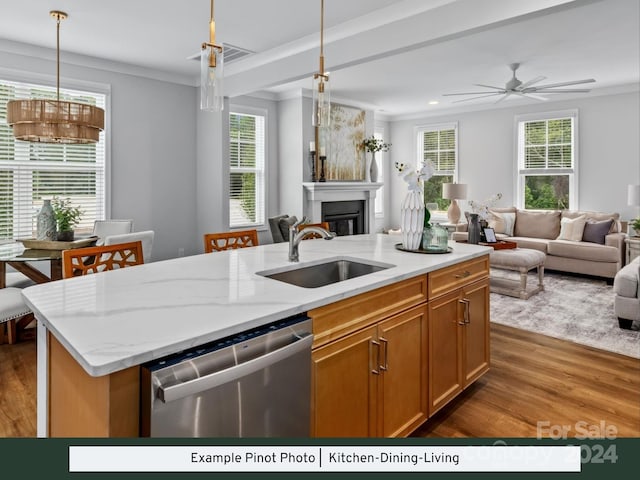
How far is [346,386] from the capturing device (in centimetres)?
173

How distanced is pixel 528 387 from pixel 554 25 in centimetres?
311

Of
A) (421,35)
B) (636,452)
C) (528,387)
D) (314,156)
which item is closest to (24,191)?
(314,156)

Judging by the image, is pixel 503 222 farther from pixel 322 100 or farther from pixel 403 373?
pixel 403 373

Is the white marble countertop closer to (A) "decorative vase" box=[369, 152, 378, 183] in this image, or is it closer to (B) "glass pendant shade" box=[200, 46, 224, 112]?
(B) "glass pendant shade" box=[200, 46, 224, 112]

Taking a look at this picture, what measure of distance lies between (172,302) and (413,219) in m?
1.56

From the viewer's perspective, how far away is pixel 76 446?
1.12m

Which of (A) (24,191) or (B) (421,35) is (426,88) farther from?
(A) (24,191)

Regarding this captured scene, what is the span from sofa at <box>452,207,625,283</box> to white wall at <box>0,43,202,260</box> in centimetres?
415

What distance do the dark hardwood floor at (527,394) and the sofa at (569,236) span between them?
277 cm

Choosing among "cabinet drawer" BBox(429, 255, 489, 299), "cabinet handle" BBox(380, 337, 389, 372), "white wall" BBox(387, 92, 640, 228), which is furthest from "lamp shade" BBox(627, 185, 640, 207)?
"cabinet handle" BBox(380, 337, 389, 372)

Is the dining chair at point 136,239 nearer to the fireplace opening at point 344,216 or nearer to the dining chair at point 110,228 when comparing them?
the dining chair at point 110,228

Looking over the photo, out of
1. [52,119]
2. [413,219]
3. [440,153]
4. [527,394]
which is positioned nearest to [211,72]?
[413,219]

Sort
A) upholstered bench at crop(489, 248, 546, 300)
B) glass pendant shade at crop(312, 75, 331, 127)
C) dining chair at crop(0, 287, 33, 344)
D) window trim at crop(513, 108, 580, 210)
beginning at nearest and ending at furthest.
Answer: glass pendant shade at crop(312, 75, 331, 127) < dining chair at crop(0, 287, 33, 344) < upholstered bench at crop(489, 248, 546, 300) < window trim at crop(513, 108, 580, 210)
